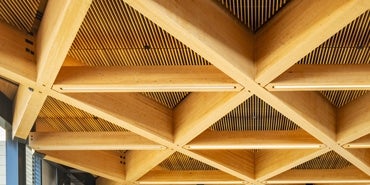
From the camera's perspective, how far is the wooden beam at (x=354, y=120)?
1425cm

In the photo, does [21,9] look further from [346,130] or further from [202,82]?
[346,130]

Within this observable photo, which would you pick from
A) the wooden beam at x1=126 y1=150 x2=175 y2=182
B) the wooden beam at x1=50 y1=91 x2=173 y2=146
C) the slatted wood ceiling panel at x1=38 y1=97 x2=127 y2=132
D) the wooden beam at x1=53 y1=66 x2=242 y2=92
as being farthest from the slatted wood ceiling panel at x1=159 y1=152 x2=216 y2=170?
the wooden beam at x1=53 y1=66 x2=242 y2=92

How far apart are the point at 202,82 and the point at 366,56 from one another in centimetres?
336

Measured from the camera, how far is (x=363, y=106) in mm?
14453

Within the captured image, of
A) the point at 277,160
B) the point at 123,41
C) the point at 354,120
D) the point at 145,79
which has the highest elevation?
the point at 123,41

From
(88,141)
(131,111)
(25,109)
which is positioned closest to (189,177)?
(88,141)

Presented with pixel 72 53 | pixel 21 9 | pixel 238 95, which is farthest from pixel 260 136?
pixel 21 9

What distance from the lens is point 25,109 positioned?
43.7 ft

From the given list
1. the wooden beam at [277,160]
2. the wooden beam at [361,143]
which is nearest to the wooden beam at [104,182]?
the wooden beam at [277,160]

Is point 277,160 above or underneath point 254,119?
underneath

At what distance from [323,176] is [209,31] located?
12915 millimetres

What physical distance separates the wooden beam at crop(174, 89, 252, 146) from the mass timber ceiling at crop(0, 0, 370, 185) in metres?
0.04

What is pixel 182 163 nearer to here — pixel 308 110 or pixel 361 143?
pixel 361 143

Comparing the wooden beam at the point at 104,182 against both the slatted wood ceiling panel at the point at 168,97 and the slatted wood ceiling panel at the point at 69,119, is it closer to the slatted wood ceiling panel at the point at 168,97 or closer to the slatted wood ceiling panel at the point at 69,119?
the slatted wood ceiling panel at the point at 69,119
